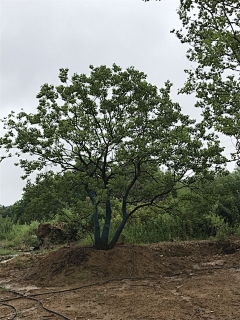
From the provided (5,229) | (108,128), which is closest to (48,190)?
(108,128)

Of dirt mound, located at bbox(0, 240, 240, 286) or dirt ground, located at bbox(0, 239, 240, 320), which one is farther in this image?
dirt mound, located at bbox(0, 240, 240, 286)

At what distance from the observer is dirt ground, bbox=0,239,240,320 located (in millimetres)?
3676

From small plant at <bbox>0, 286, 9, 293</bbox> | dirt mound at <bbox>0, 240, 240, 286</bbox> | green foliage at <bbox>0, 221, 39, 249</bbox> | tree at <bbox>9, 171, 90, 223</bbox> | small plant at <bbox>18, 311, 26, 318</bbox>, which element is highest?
tree at <bbox>9, 171, 90, 223</bbox>

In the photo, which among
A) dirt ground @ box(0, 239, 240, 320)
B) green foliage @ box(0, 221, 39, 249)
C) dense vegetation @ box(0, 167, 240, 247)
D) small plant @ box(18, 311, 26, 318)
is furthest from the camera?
green foliage @ box(0, 221, 39, 249)

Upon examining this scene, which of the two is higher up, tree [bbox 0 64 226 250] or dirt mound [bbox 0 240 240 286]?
tree [bbox 0 64 226 250]

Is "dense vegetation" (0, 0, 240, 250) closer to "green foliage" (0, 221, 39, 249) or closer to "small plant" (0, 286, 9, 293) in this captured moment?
"small plant" (0, 286, 9, 293)

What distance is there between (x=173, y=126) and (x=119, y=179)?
6.54ft

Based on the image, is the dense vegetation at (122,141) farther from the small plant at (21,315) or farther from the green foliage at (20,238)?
the green foliage at (20,238)

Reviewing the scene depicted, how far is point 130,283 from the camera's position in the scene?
17.9 ft

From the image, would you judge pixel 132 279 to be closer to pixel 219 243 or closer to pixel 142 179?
pixel 142 179

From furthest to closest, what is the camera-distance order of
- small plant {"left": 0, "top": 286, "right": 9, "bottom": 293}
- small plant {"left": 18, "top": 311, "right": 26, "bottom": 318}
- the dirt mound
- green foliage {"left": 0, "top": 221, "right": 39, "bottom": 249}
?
1. green foliage {"left": 0, "top": 221, "right": 39, "bottom": 249}
2. the dirt mound
3. small plant {"left": 0, "top": 286, "right": 9, "bottom": 293}
4. small plant {"left": 18, "top": 311, "right": 26, "bottom": 318}

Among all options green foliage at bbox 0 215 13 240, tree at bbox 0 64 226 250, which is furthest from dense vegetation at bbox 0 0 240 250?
green foliage at bbox 0 215 13 240

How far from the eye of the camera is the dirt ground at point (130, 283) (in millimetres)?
3676

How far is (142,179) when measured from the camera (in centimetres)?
791
